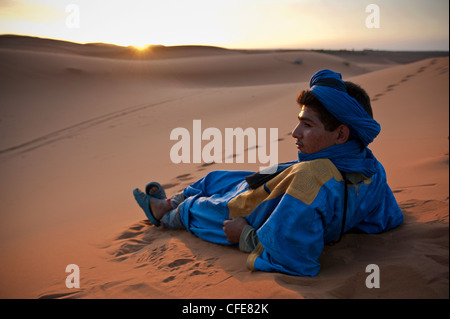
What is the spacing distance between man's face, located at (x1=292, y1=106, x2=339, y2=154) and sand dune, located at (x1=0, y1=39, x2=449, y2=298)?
0.65 m

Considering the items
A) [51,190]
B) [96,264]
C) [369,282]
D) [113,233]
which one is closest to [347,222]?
[369,282]

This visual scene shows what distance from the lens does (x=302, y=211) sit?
193 cm

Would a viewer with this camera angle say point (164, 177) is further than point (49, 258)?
Yes

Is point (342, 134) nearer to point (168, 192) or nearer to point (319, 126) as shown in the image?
point (319, 126)

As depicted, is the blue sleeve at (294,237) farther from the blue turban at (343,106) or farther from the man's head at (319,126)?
the blue turban at (343,106)

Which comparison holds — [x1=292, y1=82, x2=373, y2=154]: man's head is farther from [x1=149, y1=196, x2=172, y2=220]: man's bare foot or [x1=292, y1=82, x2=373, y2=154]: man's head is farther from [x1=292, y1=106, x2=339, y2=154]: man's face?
[x1=149, y1=196, x2=172, y2=220]: man's bare foot

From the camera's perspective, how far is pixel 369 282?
5.72ft

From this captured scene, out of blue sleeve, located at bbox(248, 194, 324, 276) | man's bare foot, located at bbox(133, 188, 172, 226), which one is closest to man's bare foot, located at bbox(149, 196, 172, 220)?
man's bare foot, located at bbox(133, 188, 172, 226)

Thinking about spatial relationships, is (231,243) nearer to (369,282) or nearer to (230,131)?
(369,282)

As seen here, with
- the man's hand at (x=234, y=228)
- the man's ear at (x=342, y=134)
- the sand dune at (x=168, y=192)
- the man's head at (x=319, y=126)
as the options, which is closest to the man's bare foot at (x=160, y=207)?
the sand dune at (x=168, y=192)

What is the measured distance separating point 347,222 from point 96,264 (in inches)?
71.5

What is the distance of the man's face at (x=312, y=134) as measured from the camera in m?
2.13

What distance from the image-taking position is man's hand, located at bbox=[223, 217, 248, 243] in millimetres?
2314
